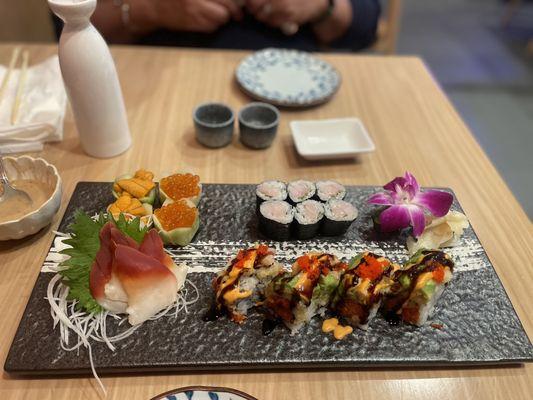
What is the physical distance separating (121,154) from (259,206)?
0.68 metres

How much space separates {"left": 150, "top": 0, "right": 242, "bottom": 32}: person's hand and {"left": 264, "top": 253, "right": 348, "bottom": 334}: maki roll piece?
1.55m

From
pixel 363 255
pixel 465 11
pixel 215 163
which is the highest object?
pixel 363 255

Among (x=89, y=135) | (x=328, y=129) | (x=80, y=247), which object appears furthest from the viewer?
(x=328, y=129)

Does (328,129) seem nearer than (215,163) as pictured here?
No

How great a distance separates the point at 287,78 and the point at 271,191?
0.91 metres

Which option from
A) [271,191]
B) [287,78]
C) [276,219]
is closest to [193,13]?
[287,78]

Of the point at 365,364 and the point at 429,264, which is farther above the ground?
the point at 429,264

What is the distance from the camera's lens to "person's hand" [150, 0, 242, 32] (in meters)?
2.20

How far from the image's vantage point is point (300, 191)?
151cm

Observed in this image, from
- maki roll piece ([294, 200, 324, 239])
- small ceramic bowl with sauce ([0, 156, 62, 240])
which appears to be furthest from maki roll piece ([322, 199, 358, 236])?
small ceramic bowl with sauce ([0, 156, 62, 240])

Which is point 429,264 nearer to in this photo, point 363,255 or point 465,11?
point 363,255

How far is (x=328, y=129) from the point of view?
1889 mm

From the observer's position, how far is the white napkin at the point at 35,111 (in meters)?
1.71

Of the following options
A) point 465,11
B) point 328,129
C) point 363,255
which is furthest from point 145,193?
point 465,11
